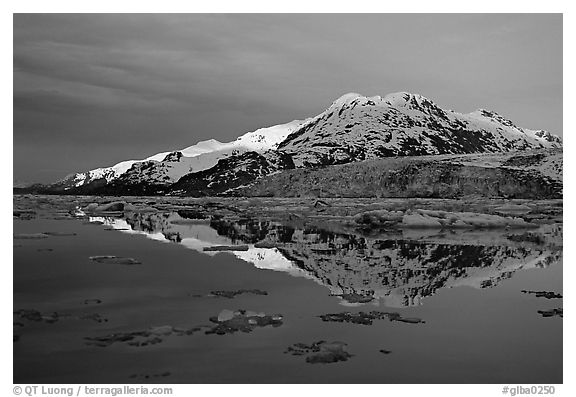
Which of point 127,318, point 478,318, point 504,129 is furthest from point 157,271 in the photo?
point 504,129

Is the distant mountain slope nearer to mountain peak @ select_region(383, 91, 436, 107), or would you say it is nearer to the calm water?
the calm water

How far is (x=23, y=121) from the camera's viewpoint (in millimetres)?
9648

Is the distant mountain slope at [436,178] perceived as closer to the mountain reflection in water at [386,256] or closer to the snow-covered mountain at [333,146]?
the mountain reflection in water at [386,256]

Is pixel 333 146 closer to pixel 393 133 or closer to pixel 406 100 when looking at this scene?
pixel 393 133

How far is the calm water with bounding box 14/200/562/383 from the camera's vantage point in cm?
512

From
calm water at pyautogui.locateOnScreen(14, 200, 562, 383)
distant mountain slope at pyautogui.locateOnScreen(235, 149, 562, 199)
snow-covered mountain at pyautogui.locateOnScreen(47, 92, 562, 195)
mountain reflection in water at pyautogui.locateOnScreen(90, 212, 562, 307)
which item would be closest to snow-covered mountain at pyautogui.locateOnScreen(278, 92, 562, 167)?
snow-covered mountain at pyautogui.locateOnScreen(47, 92, 562, 195)

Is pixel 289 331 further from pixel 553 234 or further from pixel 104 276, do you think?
pixel 553 234

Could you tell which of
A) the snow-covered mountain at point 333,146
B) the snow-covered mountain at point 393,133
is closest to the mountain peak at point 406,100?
the snow-covered mountain at point 393,133

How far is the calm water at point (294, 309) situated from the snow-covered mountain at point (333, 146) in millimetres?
78903

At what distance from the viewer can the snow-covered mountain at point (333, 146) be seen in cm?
10719

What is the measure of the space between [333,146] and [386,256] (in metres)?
122

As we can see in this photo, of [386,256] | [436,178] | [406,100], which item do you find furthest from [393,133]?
[386,256]

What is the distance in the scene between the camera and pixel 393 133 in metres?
156

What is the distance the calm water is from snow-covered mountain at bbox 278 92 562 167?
98509 millimetres
